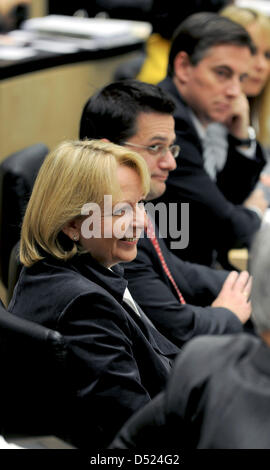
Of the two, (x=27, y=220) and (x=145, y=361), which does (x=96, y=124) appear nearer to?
(x=27, y=220)

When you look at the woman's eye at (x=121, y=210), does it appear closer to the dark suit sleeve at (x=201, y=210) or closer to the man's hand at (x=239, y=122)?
the dark suit sleeve at (x=201, y=210)

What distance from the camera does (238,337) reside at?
108 cm

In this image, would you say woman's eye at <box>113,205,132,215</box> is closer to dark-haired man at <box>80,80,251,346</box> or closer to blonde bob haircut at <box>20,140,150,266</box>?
blonde bob haircut at <box>20,140,150,266</box>

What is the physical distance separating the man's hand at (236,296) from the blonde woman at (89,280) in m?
0.55

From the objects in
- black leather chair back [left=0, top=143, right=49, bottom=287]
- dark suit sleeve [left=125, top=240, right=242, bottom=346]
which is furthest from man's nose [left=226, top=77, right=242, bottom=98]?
dark suit sleeve [left=125, top=240, right=242, bottom=346]

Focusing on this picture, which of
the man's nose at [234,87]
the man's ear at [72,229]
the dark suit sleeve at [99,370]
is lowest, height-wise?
the dark suit sleeve at [99,370]

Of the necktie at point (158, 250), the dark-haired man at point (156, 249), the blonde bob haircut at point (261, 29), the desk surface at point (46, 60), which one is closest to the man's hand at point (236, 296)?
the dark-haired man at point (156, 249)

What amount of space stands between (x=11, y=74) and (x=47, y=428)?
2.31 metres

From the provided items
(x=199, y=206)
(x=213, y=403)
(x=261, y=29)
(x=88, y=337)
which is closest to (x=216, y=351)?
(x=213, y=403)

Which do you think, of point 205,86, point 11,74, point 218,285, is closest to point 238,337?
point 218,285

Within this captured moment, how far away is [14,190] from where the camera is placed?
7.25ft

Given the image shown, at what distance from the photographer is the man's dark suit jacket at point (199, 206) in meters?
2.64

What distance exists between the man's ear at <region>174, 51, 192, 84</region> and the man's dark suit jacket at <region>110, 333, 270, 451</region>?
1.85 metres

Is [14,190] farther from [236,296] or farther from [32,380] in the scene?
[32,380]
